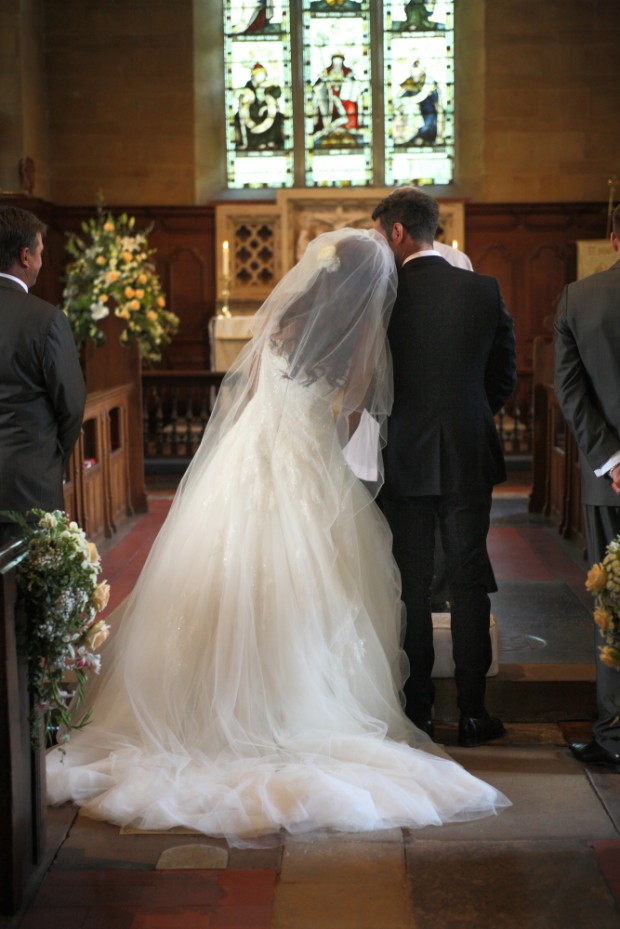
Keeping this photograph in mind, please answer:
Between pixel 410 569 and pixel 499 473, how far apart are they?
42cm

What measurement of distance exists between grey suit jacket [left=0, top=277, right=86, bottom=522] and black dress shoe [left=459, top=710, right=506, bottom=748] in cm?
154

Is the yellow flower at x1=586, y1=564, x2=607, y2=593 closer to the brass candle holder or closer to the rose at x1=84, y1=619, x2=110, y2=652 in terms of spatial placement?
the rose at x1=84, y1=619, x2=110, y2=652

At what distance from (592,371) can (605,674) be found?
94 centimetres

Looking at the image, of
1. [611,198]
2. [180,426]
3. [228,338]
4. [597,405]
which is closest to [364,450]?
[597,405]

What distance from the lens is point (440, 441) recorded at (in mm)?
3742

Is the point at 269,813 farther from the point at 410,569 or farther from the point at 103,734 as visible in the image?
the point at 410,569

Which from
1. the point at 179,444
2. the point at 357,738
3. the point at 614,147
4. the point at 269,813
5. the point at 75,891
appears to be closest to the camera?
the point at 75,891

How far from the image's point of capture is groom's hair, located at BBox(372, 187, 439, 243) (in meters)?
3.71

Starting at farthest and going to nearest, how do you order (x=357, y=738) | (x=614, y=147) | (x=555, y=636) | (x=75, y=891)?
(x=614, y=147) < (x=555, y=636) < (x=357, y=738) < (x=75, y=891)

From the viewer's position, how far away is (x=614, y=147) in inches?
471

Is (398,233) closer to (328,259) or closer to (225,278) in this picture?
(328,259)

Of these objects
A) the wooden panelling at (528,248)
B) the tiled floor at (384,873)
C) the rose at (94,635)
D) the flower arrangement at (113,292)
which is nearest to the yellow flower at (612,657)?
the tiled floor at (384,873)

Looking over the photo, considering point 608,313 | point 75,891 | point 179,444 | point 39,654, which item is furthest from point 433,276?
point 179,444

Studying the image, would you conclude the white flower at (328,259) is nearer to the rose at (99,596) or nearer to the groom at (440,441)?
the groom at (440,441)
